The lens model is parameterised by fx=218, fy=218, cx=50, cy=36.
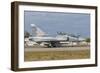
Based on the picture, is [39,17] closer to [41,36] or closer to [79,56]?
[41,36]

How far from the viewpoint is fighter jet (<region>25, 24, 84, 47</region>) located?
5.98 ft

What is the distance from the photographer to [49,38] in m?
1.87

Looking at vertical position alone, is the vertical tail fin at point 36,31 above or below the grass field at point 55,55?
above

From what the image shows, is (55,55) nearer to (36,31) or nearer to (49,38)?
(49,38)

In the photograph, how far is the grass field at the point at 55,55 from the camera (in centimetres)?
180

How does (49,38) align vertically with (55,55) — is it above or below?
above

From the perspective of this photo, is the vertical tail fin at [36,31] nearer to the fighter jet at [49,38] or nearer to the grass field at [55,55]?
the fighter jet at [49,38]

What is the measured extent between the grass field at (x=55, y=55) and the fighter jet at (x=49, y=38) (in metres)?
0.08

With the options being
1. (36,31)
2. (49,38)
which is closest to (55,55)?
(49,38)

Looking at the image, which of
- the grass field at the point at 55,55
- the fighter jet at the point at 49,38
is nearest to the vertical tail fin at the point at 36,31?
the fighter jet at the point at 49,38

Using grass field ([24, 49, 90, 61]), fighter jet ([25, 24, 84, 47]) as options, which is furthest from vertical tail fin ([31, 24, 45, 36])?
grass field ([24, 49, 90, 61])

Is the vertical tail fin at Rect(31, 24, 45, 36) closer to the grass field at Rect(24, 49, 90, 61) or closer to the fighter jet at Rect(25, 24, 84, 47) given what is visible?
the fighter jet at Rect(25, 24, 84, 47)

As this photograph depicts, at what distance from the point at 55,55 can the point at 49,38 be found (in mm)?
157

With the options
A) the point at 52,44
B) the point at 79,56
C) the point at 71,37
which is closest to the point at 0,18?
the point at 52,44
